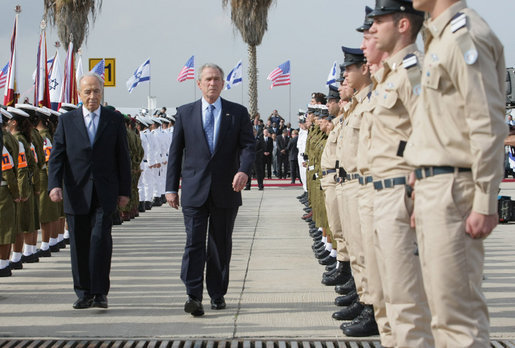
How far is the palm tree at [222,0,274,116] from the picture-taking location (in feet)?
111

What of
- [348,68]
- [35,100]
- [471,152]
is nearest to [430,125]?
[471,152]

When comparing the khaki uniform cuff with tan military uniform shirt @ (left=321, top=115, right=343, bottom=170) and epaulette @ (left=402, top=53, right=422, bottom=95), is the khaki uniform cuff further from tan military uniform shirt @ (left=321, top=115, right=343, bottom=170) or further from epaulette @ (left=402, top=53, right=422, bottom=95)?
tan military uniform shirt @ (left=321, top=115, right=343, bottom=170)

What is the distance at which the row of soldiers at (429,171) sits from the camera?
11.4ft

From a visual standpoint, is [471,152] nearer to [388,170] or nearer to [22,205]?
[388,170]

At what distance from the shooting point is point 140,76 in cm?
2827

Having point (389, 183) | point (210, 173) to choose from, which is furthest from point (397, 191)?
point (210, 173)


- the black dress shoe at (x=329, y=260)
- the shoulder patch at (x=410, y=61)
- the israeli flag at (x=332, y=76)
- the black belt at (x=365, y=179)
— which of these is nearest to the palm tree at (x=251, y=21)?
the israeli flag at (x=332, y=76)

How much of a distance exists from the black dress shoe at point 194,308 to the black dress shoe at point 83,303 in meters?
0.98

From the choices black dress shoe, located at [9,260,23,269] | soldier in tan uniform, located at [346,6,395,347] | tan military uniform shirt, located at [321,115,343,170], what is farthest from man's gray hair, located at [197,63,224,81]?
black dress shoe, located at [9,260,23,269]

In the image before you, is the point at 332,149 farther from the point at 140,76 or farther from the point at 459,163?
the point at 140,76

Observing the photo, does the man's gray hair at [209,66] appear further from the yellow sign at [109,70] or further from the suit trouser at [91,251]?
the yellow sign at [109,70]

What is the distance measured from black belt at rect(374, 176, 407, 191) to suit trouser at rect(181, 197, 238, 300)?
9.30ft

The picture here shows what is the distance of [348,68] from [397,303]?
3.16m

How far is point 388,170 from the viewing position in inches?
180
